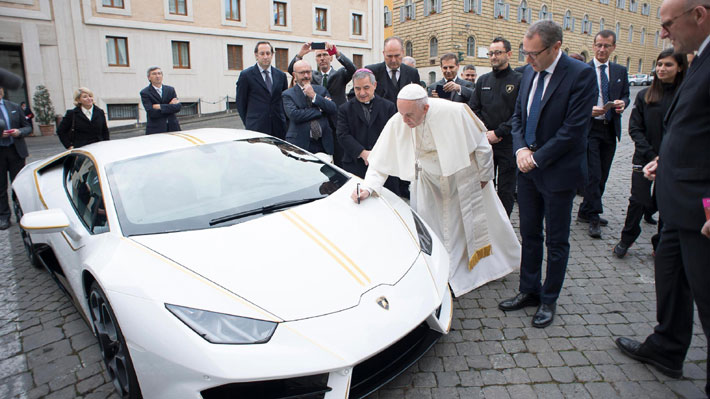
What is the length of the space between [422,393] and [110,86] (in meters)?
23.6

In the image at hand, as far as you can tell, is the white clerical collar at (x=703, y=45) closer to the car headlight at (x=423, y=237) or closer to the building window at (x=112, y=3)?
the car headlight at (x=423, y=237)

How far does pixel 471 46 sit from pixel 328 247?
4238 centimetres

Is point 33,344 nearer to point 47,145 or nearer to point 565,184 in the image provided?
point 565,184

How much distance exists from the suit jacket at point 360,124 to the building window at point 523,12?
46.1 metres

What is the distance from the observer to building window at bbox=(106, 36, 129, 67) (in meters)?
21.8

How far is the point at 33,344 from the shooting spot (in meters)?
3.01

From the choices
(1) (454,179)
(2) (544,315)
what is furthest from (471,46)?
(2) (544,315)

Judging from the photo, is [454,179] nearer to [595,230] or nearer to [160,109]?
[595,230]

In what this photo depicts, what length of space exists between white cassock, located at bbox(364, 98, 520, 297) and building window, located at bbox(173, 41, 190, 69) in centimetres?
2352

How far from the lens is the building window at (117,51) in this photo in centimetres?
2183

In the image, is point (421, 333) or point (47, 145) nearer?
point (421, 333)

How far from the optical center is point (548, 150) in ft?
9.28

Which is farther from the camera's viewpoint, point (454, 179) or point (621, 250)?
point (621, 250)

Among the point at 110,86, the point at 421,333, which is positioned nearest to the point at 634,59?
the point at 110,86
